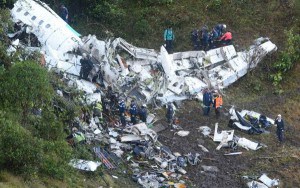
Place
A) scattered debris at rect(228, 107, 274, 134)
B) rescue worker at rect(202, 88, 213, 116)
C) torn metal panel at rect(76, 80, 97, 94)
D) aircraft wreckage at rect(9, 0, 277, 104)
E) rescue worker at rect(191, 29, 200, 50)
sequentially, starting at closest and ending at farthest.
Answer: torn metal panel at rect(76, 80, 97, 94) < scattered debris at rect(228, 107, 274, 134) < rescue worker at rect(202, 88, 213, 116) < aircraft wreckage at rect(9, 0, 277, 104) < rescue worker at rect(191, 29, 200, 50)

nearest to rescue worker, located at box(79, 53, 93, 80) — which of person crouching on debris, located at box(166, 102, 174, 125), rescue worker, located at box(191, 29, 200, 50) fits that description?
person crouching on debris, located at box(166, 102, 174, 125)

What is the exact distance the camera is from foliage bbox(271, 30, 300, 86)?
25.5 metres

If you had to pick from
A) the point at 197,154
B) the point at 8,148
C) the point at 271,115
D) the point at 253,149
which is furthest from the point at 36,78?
the point at 271,115

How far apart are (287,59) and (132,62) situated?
22.6 feet

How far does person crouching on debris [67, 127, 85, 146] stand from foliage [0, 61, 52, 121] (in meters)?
3.98

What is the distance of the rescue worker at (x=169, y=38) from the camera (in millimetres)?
25922

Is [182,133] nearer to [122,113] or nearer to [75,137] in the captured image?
[122,113]

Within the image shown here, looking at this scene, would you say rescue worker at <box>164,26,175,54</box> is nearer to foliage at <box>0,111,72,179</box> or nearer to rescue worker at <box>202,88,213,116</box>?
rescue worker at <box>202,88,213,116</box>

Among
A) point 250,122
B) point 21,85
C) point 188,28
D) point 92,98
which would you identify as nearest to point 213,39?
point 188,28

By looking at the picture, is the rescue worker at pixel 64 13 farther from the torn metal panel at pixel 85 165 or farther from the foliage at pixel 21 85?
the foliage at pixel 21 85

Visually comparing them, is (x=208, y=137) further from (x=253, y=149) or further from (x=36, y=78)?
(x=36, y=78)

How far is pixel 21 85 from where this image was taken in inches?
519

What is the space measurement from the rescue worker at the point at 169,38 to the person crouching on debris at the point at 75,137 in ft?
28.3

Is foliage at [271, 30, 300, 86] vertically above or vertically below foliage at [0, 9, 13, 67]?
below
